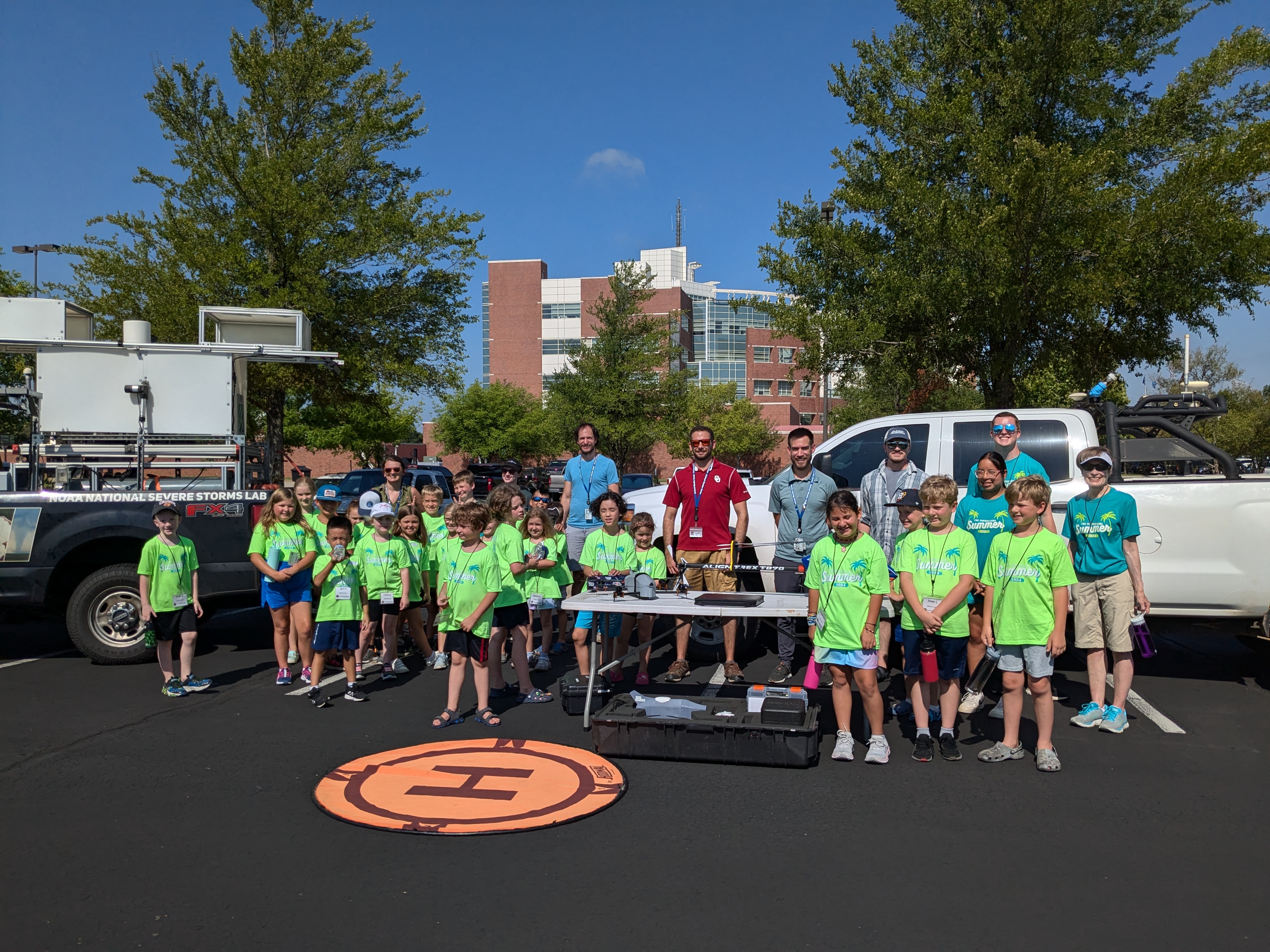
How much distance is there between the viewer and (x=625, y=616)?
25.3 ft

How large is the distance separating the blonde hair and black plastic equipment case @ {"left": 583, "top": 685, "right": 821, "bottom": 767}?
1483mm

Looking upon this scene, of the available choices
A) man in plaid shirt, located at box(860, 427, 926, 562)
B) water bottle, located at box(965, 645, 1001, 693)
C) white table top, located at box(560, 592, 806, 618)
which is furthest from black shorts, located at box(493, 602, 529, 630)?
water bottle, located at box(965, 645, 1001, 693)

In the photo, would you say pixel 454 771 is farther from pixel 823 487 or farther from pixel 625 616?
pixel 823 487

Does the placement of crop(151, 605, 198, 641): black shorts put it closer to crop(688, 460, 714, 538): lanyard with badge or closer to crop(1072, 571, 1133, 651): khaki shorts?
crop(688, 460, 714, 538): lanyard with badge

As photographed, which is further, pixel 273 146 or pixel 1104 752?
pixel 273 146

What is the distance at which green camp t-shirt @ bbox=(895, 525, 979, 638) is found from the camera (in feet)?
18.9

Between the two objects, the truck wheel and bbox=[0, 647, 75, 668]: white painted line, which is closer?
the truck wheel

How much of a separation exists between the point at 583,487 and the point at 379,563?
2172mm

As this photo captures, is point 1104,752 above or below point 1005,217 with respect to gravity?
below

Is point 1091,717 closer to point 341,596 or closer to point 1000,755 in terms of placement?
point 1000,755

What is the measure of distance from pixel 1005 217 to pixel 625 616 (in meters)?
8.96

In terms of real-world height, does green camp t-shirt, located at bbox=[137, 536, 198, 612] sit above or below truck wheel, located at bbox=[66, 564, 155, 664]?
above

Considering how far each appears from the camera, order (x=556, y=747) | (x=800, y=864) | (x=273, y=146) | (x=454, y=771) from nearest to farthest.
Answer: (x=800, y=864) → (x=454, y=771) → (x=556, y=747) → (x=273, y=146)

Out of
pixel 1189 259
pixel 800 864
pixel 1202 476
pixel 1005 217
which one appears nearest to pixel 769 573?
pixel 1202 476
